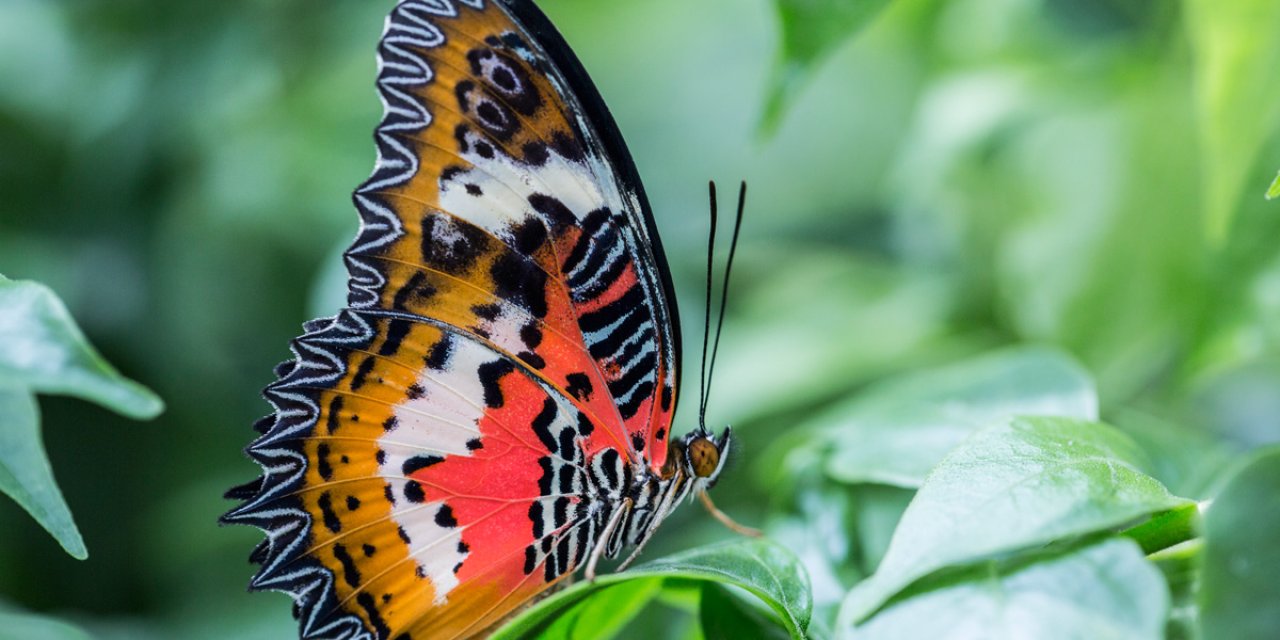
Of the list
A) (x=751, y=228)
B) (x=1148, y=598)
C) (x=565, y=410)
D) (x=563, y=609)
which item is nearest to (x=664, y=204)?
(x=751, y=228)

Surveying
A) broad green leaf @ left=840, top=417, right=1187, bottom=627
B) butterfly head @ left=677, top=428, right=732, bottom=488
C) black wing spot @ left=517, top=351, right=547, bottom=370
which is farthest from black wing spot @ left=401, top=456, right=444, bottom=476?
broad green leaf @ left=840, top=417, right=1187, bottom=627

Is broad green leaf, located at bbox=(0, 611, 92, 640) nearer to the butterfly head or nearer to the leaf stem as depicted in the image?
the butterfly head

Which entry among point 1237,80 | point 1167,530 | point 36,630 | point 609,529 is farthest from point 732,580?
point 1237,80

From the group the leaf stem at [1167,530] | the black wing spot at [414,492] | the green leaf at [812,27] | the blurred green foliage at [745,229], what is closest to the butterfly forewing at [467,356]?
the black wing spot at [414,492]

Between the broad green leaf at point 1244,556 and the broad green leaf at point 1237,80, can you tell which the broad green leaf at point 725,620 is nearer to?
the broad green leaf at point 1244,556

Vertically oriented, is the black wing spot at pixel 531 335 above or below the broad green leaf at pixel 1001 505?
above

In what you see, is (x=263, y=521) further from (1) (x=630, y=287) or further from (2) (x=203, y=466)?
(2) (x=203, y=466)

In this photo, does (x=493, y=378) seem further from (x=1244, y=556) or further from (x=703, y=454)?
(x=1244, y=556)
